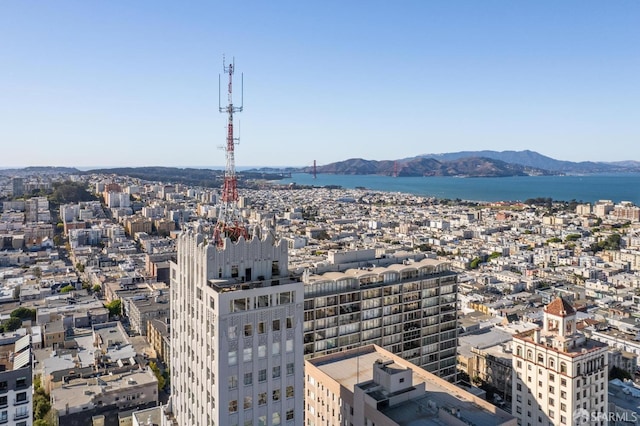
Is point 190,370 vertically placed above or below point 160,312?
above

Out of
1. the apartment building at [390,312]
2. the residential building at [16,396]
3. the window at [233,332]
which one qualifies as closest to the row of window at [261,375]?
the window at [233,332]

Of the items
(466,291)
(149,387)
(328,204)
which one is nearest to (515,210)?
(328,204)

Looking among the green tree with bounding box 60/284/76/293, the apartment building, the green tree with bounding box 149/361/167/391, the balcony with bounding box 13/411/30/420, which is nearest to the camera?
the balcony with bounding box 13/411/30/420

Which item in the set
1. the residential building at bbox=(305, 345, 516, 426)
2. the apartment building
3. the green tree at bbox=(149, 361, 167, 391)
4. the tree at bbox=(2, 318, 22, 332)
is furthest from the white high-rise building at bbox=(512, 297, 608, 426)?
the tree at bbox=(2, 318, 22, 332)

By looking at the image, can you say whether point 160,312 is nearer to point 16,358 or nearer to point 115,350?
point 115,350

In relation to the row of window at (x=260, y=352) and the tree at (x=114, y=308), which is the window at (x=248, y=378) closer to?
the row of window at (x=260, y=352)

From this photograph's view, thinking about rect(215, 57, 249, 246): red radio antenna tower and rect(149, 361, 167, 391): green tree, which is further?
rect(149, 361, 167, 391): green tree

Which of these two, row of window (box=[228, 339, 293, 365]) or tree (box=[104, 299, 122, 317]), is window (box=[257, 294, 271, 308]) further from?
tree (box=[104, 299, 122, 317])
